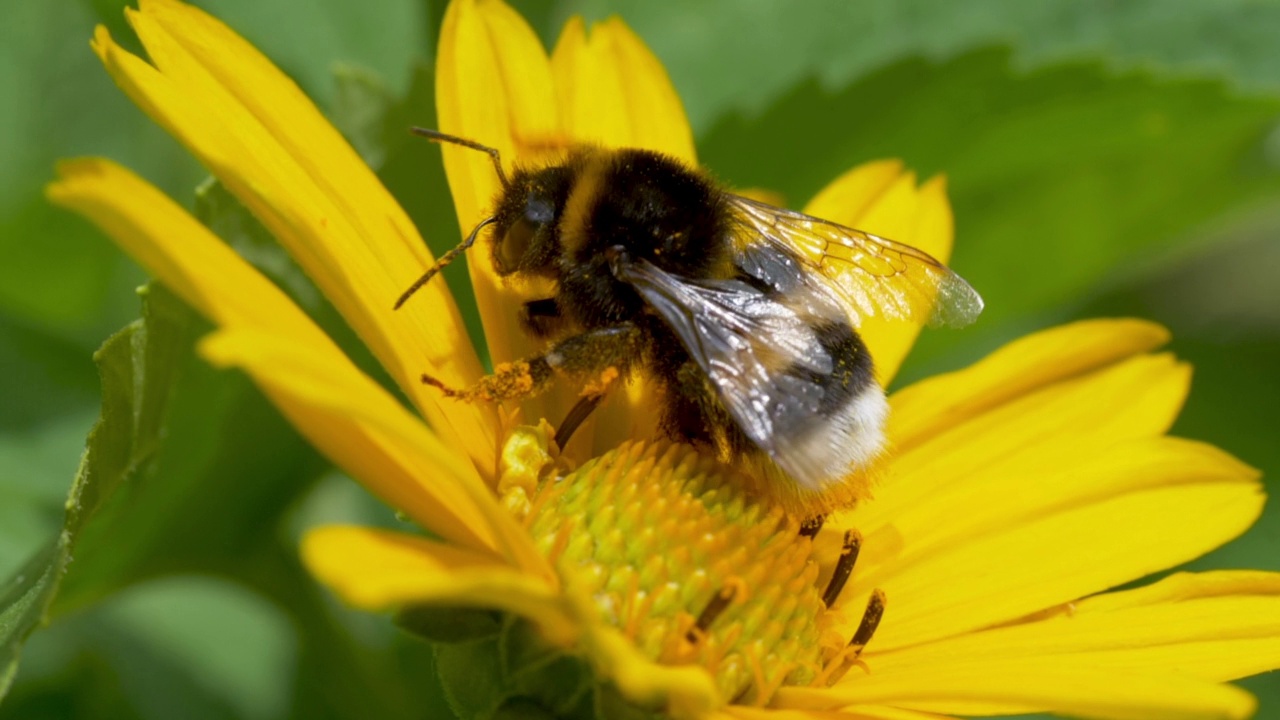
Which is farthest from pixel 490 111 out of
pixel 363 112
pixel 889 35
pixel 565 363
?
pixel 889 35

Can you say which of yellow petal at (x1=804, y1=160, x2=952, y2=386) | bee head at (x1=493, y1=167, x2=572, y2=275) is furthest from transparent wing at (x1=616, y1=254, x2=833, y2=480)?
yellow petal at (x1=804, y1=160, x2=952, y2=386)

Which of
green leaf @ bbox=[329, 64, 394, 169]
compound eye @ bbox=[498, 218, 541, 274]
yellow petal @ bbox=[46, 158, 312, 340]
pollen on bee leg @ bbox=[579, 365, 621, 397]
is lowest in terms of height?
pollen on bee leg @ bbox=[579, 365, 621, 397]

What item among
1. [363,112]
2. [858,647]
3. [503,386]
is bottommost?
[858,647]

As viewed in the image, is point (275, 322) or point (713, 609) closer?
point (275, 322)

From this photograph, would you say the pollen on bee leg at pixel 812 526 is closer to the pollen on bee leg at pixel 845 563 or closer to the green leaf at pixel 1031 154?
the pollen on bee leg at pixel 845 563

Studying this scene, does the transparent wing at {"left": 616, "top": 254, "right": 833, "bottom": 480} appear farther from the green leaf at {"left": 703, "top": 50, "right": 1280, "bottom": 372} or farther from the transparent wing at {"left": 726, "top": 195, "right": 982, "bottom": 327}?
the green leaf at {"left": 703, "top": 50, "right": 1280, "bottom": 372}

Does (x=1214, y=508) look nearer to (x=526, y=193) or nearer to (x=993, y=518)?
(x=993, y=518)

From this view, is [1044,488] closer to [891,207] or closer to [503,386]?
[891,207]
